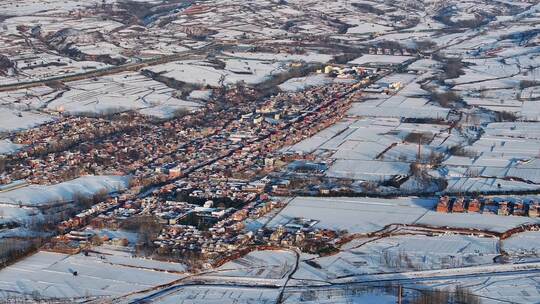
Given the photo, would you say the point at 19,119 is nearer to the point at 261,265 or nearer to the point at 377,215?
the point at 377,215

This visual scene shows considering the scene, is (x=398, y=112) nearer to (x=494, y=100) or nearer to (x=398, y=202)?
(x=494, y=100)

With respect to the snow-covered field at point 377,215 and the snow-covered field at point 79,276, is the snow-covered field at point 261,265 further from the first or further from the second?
the snow-covered field at point 377,215

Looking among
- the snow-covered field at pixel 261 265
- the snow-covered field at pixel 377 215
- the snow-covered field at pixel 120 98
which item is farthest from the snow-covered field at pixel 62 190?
the snow-covered field at pixel 120 98

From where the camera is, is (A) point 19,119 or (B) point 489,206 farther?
(A) point 19,119

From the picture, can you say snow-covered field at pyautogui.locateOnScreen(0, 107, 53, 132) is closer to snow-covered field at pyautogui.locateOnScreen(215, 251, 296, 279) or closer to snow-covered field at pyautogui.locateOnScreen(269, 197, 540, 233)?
snow-covered field at pyautogui.locateOnScreen(269, 197, 540, 233)

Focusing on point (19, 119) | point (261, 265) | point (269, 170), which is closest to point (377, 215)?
point (261, 265)

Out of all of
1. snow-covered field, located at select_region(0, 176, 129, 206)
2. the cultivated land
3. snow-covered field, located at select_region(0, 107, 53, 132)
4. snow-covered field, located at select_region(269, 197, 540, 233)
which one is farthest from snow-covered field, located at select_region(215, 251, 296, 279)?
snow-covered field, located at select_region(0, 107, 53, 132)

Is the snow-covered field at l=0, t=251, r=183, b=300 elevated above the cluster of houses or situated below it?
above
